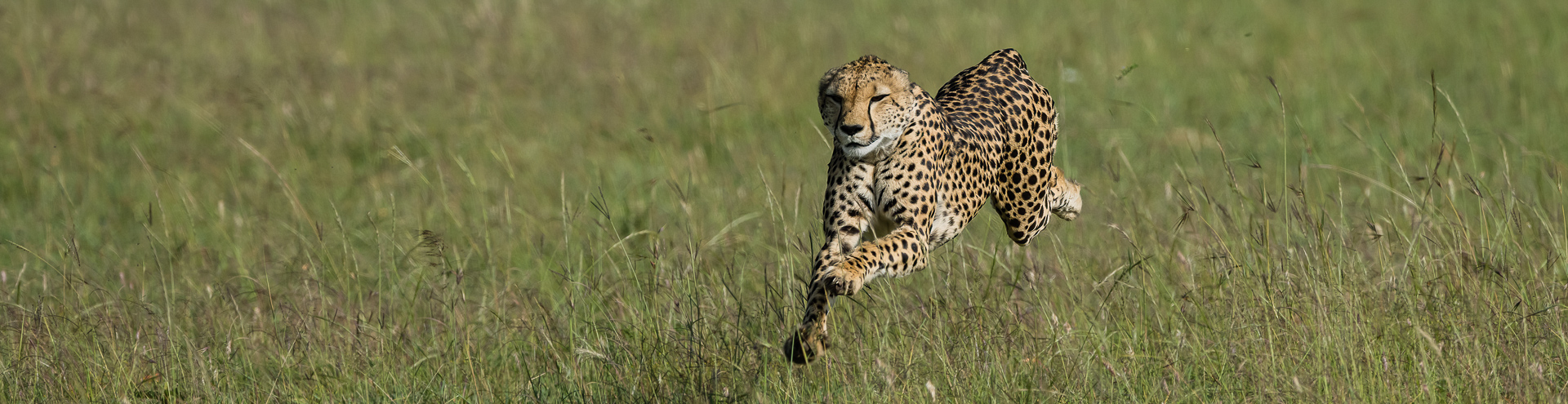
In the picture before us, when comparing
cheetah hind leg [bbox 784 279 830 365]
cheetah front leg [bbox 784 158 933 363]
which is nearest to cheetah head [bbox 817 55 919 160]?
cheetah front leg [bbox 784 158 933 363]

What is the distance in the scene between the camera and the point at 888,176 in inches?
116

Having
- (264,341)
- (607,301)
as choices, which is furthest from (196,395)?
(607,301)

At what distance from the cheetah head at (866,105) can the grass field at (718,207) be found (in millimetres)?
685

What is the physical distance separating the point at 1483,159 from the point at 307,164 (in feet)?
26.6

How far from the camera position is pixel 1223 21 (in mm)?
12781

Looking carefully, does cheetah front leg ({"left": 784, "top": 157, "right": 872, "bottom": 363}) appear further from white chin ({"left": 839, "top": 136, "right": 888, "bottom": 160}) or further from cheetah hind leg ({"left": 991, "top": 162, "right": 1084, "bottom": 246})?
cheetah hind leg ({"left": 991, "top": 162, "right": 1084, "bottom": 246})

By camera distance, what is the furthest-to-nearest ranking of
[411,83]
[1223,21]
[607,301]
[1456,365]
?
[1223,21], [411,83], [607,301], [1456,365]

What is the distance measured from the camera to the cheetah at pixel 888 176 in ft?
9.15

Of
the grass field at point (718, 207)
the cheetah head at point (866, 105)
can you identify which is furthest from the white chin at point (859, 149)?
the grass field at point (718, 207)

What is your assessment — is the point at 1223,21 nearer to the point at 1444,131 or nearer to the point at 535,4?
the point at 1444,131

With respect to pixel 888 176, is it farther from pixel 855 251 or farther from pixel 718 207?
pixel 718 207

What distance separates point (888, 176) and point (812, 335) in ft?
1.24

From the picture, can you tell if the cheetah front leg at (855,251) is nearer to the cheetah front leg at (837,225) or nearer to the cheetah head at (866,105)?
the cheetah front leg at (837,225)

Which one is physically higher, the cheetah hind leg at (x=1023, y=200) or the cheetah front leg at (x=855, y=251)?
the cheetah front leg at (x=855, y=251)
